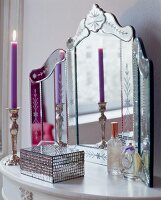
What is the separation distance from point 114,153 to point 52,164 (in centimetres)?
20

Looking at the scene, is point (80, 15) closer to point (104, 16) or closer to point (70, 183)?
point (104, 16)

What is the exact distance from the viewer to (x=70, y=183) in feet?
3.34

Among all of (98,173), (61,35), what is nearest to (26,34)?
(61,35)

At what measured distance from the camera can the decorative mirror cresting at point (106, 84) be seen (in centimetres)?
106

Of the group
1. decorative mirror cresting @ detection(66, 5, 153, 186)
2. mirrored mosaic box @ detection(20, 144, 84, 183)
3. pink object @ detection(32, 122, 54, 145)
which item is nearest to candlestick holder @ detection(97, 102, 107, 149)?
decorative mirror cresting @ detection(66, 5, 153, 186)

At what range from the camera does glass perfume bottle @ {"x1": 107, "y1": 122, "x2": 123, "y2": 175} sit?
1.10 meters

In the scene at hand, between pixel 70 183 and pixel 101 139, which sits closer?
pixel 70 183

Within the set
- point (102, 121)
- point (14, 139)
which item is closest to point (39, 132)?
point (14, 139)

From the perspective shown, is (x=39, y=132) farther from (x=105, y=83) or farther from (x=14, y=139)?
(x=105, y=83)

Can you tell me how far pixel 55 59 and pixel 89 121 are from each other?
1.00 ft

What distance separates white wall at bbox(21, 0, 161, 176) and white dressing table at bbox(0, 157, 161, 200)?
168 mm

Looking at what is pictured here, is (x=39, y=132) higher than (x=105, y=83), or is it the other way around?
(x=105, y=83)

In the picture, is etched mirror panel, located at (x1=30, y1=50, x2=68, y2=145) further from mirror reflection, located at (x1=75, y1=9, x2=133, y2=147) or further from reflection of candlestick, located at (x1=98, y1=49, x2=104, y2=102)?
reflection of candlestick, located at (x1=98, y1=49, x2=104, y2=102)

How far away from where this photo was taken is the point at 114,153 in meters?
1.12
